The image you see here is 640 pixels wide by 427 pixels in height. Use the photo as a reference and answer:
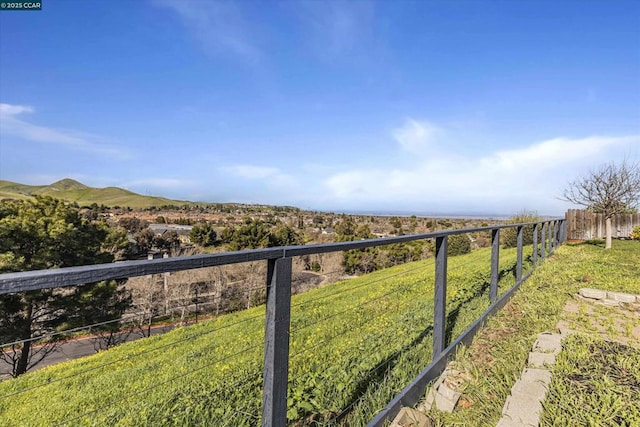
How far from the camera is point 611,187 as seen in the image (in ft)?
48.3

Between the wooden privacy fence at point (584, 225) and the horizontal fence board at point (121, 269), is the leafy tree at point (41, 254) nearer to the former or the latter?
the horizontal fence board at point (121, 269)

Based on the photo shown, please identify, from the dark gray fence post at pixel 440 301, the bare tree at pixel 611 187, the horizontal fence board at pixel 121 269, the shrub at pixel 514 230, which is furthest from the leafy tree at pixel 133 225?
the horizontal fence board at pixel 121 269

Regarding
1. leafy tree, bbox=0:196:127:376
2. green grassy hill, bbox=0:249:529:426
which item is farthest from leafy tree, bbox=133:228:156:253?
green grassy hill, bbox=0:249:529:426

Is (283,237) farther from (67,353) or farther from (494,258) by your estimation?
(494,258)

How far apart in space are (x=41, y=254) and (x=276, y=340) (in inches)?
884

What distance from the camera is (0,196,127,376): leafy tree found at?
15.0m

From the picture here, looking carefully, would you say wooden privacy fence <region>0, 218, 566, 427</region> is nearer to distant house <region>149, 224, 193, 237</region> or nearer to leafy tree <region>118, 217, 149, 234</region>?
distant house <region>149, 224, 193, 237</region>

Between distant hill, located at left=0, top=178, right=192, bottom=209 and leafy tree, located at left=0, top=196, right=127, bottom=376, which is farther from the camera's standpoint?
distant hill, located at left=0, top=178, right=192, bottom=209

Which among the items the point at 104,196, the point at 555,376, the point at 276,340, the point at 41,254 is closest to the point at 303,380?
the point at 276,340

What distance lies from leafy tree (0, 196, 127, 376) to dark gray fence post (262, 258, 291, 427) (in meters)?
16.3

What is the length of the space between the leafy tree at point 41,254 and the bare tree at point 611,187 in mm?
22025

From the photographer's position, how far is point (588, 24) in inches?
422

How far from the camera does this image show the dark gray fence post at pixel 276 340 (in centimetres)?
133

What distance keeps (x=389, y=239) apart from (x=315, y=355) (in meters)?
2.23
